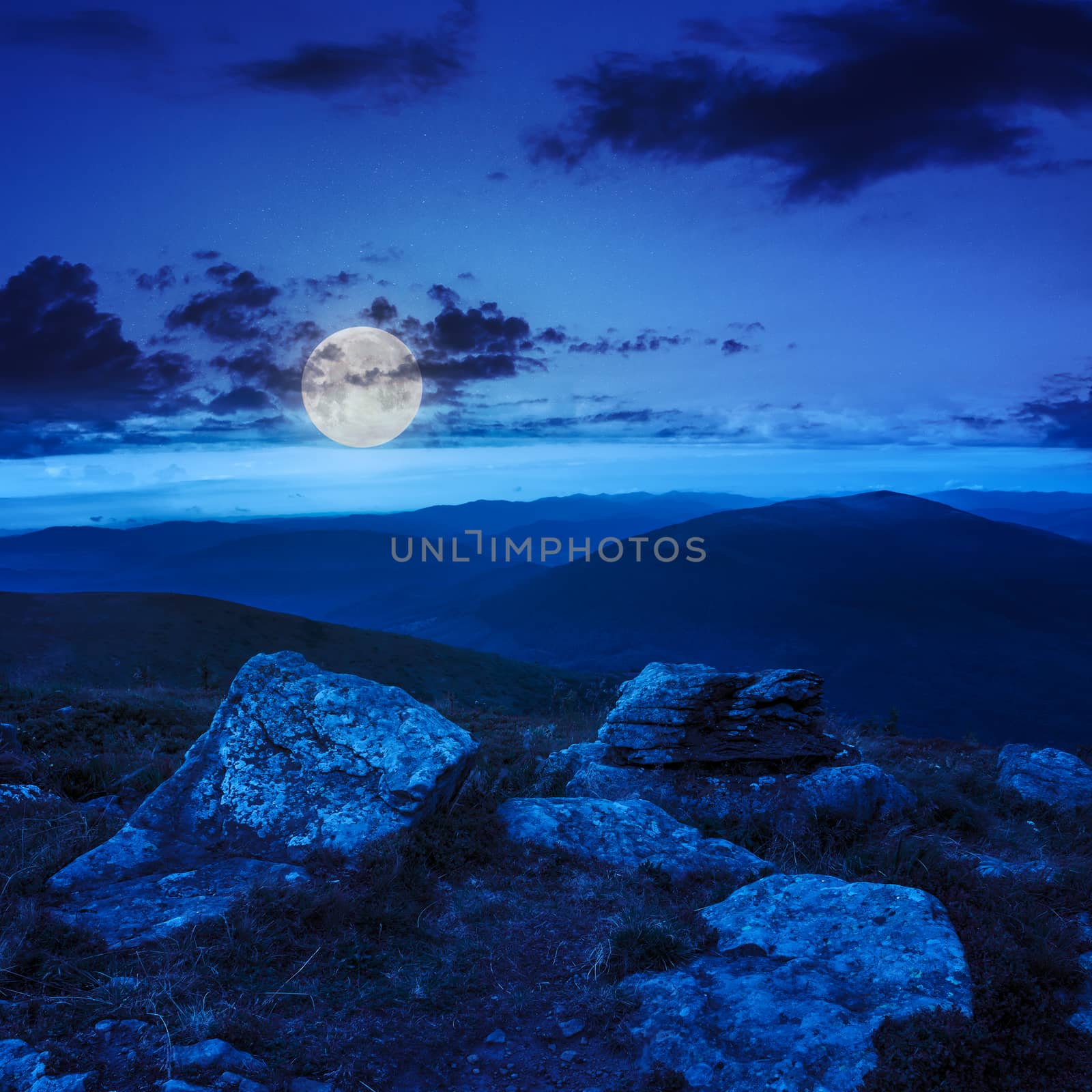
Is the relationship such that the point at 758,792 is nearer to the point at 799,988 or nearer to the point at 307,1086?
the point at 799,988

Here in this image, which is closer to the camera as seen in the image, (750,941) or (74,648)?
(750,941)

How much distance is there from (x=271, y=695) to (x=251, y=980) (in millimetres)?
3948

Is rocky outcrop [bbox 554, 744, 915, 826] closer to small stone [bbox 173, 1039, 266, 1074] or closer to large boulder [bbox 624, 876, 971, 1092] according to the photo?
large boulder [bbox 624, 876, 971, 1092]

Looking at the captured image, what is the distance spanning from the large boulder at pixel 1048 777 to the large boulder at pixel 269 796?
1195cm

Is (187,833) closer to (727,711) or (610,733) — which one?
(610,733)

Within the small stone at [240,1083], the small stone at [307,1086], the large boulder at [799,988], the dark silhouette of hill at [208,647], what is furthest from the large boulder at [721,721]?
the dark silhouette of hill at [208,647]

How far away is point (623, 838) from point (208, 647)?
75.3 m

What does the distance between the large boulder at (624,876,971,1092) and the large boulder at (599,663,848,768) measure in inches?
208

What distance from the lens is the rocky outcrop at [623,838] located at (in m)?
7.70

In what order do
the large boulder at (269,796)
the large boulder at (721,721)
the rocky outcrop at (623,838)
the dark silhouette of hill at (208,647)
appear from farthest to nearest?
the dark silhouette of hill at (208,647) < the large boulder at (721,721) < the rocky outcrop at (623,838) < the large boulder at (269,796)

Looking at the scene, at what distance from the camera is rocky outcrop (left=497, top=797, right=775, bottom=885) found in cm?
770

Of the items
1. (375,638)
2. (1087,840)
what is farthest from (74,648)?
(1087,840)

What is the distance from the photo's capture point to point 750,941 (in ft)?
19.2

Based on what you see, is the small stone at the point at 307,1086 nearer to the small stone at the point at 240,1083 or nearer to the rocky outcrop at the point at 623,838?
the small stone at the point at 240,1083
